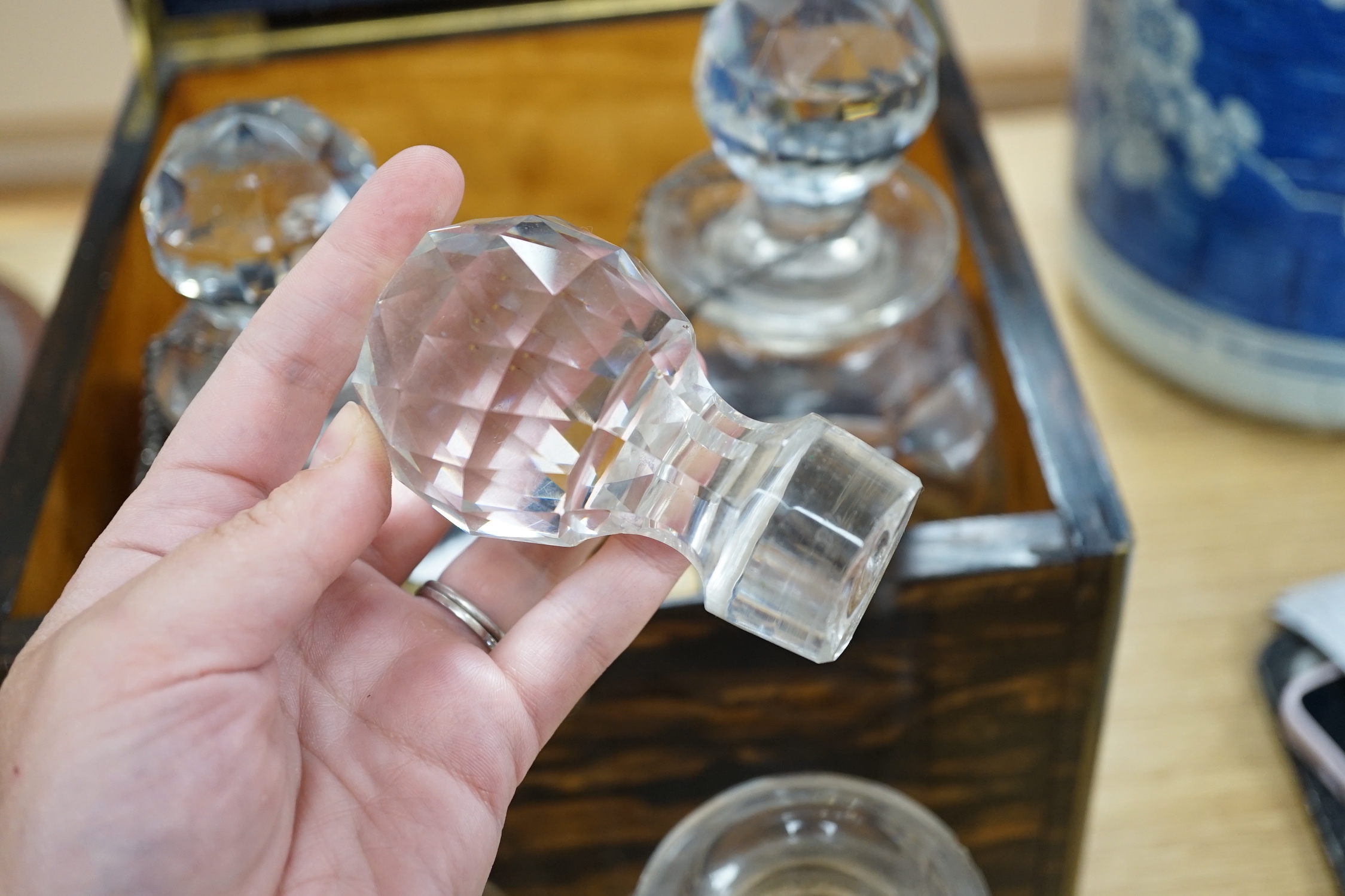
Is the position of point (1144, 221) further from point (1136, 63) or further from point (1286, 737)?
point (1286, 737)

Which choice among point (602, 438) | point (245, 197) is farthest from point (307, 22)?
point (602, 438)

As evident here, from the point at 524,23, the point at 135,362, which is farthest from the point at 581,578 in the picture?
the point at 524,23

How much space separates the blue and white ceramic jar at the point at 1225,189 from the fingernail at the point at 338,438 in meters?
0.29

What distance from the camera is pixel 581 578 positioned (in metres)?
0.28

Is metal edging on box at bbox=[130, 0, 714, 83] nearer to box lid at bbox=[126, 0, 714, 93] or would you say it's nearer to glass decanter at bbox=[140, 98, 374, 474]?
box lid at bbox=[126, 0, 714, 93]

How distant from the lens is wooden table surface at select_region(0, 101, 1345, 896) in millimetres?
413

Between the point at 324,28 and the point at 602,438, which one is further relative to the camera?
the point at 324,28

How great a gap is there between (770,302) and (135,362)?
0.20 metres

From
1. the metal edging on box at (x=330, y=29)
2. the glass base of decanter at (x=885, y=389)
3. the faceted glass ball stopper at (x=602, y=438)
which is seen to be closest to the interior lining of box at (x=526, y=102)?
the metal edging on box at (x=330, y=29)

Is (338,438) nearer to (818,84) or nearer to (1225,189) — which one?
(818,84)

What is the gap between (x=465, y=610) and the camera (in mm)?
307

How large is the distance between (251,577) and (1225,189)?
0.34 m

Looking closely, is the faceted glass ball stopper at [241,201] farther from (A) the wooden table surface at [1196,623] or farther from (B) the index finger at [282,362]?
(A) the wooden table surface at [1196,623]

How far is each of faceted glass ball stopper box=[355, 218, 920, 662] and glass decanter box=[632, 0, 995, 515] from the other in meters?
0.11
